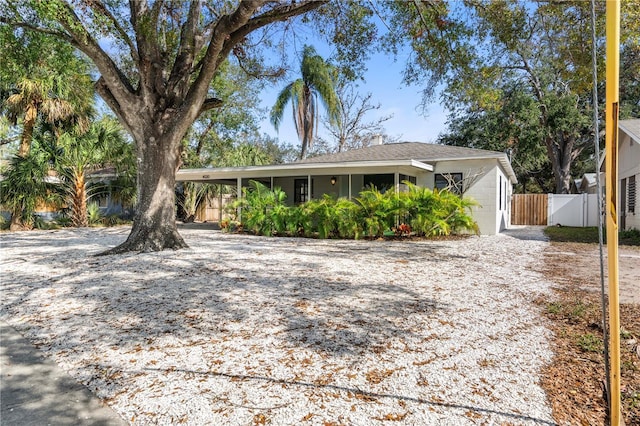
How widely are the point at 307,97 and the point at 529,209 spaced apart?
13.9 meters

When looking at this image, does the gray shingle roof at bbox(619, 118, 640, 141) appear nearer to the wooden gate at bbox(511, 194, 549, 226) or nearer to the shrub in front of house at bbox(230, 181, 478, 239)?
the shrub in front of house at bbox(230, 181, 478, 239)

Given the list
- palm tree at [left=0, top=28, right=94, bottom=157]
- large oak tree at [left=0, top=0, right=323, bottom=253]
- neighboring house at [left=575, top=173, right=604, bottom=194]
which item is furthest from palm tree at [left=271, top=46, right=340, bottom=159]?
neighboring house at [left=575, top=173, right=604, bottom=194]

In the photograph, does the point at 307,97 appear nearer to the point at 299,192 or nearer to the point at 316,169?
the point at 299,192

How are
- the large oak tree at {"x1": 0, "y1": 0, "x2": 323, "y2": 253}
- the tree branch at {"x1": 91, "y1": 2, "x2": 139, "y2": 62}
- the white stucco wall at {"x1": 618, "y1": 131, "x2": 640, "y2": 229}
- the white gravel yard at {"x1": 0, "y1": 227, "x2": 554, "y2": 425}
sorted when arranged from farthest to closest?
the white stucco wall at {"x1": 618, "y1": 131, "x2": 640, "y2": 229}
the large oak tree at {"x1": 0, "y1": 0, "x2": 323, "y2": 253}
the tree branch at {"x1": 91, "y1": 2, "x2": 139, "y2": 62}
the white gravel yard at {"x1": 0, "y1": 227, "x2": 554, "y2": 425}

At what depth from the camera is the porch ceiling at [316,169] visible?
42.8 ft

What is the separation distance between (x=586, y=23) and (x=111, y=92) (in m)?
9.20

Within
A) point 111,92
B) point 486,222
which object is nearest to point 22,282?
point 111,92

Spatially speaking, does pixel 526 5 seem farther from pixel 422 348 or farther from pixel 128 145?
pixel 128 145

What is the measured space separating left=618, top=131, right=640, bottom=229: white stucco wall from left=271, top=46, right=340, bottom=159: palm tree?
12.7 m

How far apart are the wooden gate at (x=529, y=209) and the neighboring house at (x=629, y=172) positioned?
23.5 feet

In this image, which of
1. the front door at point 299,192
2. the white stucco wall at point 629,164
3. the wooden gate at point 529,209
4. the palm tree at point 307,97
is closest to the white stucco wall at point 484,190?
the white stucco wall at point 629,164

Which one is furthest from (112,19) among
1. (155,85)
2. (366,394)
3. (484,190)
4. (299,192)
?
(484,190)

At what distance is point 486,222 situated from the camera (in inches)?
536

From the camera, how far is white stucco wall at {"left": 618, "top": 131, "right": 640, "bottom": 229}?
1218 centimetres
